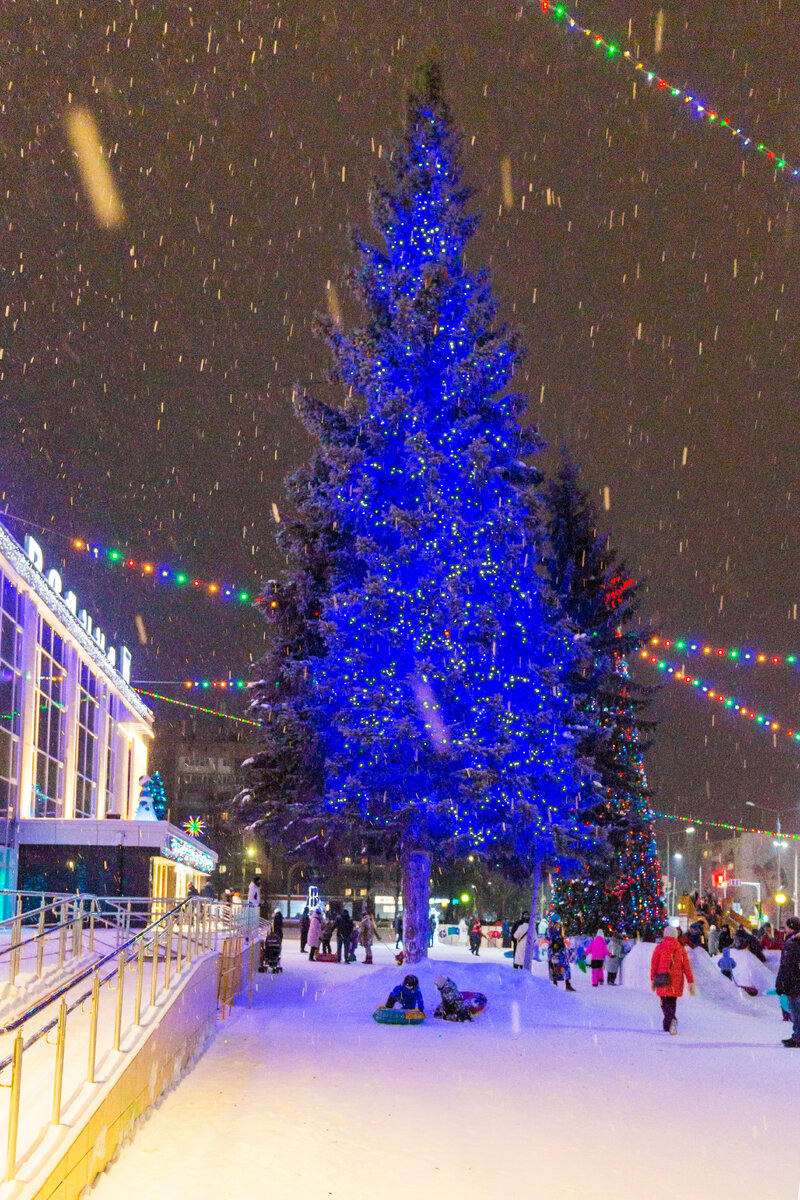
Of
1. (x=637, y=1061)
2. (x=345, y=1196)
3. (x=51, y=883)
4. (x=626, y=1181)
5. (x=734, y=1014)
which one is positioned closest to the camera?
(x=345, y=1196)

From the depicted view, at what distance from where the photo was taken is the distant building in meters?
35.4

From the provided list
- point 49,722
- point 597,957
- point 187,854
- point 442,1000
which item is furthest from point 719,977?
point 49,722

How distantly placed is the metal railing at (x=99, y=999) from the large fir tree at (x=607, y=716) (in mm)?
14121

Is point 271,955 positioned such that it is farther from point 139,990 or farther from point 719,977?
point 139,990

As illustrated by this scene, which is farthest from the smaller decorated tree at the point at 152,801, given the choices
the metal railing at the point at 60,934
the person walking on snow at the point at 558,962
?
the person walking on snow at the point at 558,962

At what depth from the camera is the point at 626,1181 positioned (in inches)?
326

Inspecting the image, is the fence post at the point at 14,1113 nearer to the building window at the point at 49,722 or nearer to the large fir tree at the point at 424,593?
the large fir tree at the point at 424,593

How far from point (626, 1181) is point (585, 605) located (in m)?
26.3

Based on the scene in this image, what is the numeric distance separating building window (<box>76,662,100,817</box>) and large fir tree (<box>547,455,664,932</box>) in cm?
2068

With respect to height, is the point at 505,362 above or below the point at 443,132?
below

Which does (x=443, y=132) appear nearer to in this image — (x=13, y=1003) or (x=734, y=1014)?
(x=734, y=1014)

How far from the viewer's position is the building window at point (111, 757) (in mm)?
54281

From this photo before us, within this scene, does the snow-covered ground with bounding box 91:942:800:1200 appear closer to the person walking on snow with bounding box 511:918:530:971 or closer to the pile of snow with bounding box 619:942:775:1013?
the pile of snow with bounding box 619:942:775:1013

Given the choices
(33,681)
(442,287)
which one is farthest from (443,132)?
(33,681)
